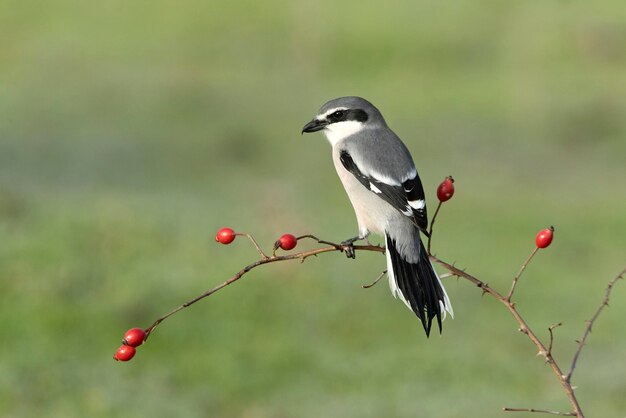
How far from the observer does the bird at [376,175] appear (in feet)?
20.1

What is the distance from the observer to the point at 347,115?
641cm

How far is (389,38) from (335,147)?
28.2m

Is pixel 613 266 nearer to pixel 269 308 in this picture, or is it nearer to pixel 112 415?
pixel 269 308

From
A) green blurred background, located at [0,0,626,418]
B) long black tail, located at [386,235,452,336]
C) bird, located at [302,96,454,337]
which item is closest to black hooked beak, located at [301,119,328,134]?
bird, located at [302,96,454,337]

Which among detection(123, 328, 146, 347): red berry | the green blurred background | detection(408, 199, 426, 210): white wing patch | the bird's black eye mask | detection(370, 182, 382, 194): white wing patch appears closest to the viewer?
detection(123, 328, 146, 347): red berry

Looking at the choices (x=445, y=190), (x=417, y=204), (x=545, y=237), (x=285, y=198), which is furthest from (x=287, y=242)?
(x=285, y=198)

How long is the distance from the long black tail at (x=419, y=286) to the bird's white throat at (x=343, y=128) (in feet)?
3.23

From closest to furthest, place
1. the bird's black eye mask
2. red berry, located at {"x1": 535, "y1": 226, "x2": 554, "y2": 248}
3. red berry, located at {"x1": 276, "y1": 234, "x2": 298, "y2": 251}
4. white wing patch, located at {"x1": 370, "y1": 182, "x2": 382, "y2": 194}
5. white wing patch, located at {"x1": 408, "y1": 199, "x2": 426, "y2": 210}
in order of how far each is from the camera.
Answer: red berry, located at {"x1": 535, "y1": 226, "x2": 554, "y2": 248} → red berry, located at {"x1": 276, "y1": 234, "x2": 298, "y2": 251} → white wing patch, located at {"x1": 408, "y1": 199, "x2": 426, "y2": 210} → white wing patch, located at {"x1": 370, "y1": 182, "x2": 382, "y2": 194} → the bird's black eye mask

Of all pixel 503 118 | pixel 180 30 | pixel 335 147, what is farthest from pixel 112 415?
pixel 180 30

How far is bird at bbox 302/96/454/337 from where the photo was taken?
6133mm

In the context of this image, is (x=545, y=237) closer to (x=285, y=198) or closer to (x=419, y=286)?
(x=419, y=286)

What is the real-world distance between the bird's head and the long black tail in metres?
0.98

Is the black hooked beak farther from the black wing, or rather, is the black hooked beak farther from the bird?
the black wing

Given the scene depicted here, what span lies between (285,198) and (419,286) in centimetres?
1747
